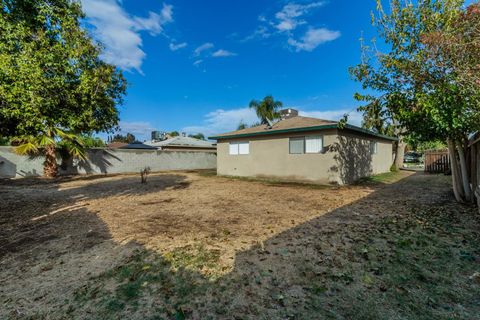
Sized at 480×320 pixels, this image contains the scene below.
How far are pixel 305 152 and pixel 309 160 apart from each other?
482 mm

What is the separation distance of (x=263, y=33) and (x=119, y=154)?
1584 cm

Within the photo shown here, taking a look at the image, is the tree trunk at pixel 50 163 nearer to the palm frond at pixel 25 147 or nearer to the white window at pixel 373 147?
the palm frond at pixel 25 147

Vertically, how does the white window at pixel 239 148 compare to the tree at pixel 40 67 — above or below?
below

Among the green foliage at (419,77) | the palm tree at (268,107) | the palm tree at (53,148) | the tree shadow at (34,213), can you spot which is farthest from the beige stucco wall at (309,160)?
the palm tree at (268,107)

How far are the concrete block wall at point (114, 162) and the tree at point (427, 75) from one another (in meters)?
17.7

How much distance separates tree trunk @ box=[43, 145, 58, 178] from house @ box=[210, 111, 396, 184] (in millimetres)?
10368

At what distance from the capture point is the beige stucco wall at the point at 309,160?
35.7ft

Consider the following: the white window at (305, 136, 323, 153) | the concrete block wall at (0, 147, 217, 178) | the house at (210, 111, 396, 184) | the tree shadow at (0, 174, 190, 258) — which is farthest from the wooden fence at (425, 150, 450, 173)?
the concrete block wall at (0, 147, 217, 178)

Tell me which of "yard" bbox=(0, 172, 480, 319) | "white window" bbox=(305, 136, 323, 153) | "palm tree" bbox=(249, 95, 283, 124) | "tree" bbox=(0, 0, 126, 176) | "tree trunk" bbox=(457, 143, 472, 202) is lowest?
"yard" bbox=(0, 172, 480, 319)

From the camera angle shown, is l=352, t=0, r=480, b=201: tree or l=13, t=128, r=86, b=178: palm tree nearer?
l=352, t=0, r=480, b=201: tree

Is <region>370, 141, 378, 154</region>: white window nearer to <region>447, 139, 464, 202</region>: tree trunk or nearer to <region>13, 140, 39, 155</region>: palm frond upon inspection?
<region>447, 139, 464, 202</region>: tree trunk

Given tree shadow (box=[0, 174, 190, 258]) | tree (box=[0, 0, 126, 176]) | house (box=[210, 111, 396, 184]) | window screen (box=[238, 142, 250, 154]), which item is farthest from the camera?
window screen (box=[238, 142, 250, 154])

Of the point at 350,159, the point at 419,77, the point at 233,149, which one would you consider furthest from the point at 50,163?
the point at 419,77

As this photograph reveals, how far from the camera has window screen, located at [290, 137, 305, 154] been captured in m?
11.9
